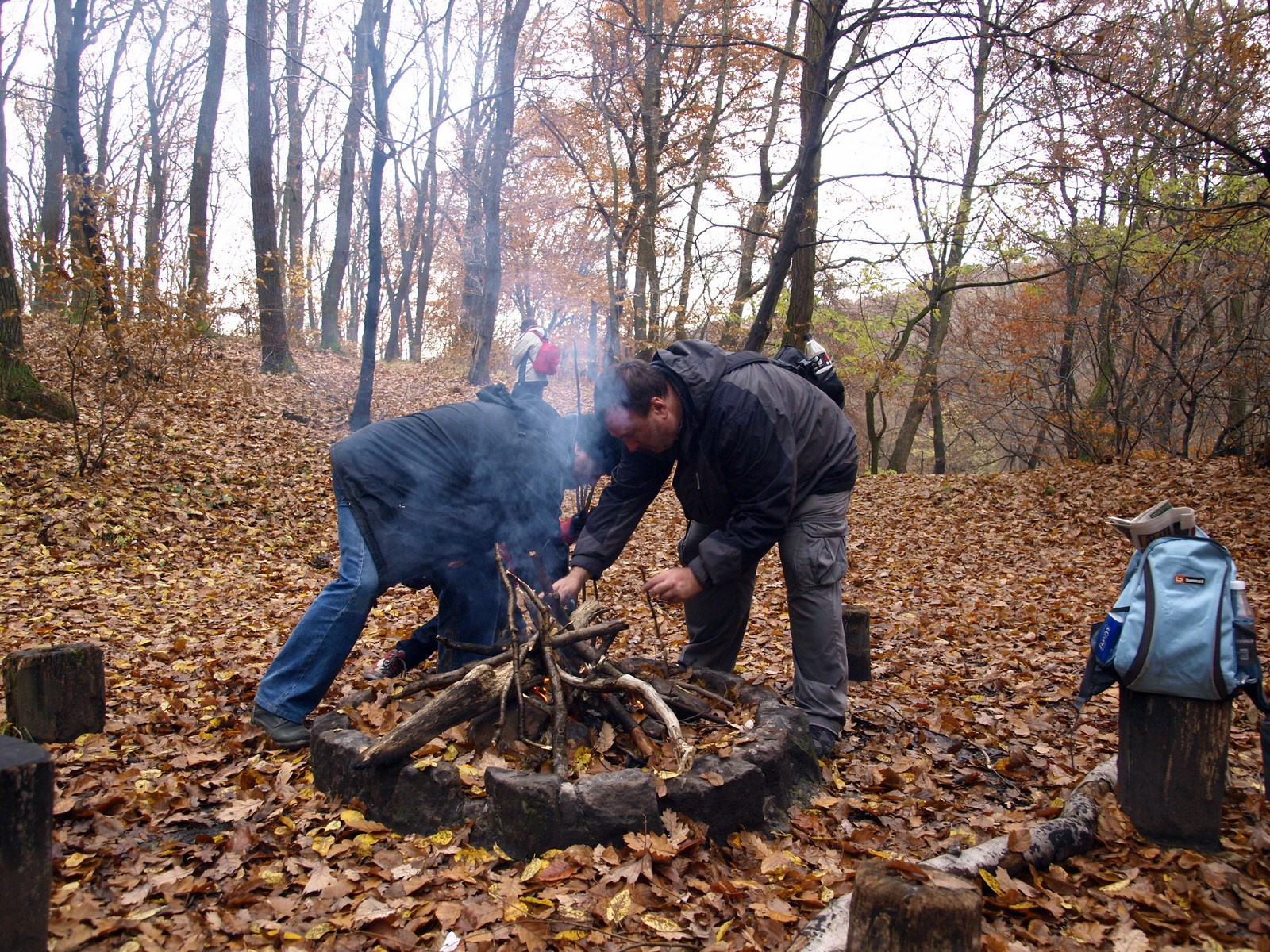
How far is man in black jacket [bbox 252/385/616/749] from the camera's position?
349cm

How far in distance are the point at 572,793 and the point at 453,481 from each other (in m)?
1.70

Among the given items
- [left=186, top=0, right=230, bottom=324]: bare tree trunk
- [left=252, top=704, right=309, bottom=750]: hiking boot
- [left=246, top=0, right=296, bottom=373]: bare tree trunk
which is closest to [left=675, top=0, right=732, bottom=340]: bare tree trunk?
[left=246, top=0, right=296, bottom=373]: bare tree trunk

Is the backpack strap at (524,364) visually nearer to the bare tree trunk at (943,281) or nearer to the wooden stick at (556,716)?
the wooden stick at (556,716)

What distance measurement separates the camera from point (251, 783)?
329 centimetres

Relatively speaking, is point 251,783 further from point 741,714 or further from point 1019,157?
point 1019,157

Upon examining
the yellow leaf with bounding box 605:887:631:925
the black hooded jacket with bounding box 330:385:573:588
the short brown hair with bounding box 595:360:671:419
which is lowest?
the yellow leaf with bounding box 605:887:631:925

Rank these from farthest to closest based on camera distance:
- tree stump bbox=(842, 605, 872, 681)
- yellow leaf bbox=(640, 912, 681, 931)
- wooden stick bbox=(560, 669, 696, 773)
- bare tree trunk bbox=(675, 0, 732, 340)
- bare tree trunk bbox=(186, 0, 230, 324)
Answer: bare tree trunk bbox=(675, 0, 732, 340), bare tree trunk bbox=(186, 0, 230, 324), tree stump bbox=(842, 605, 872, 681), wooden stick bbox=(560, 669, 696, 773), yellow leaf bbox=(640, 912, 681, 931)

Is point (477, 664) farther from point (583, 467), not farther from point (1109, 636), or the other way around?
point (1109, 636)

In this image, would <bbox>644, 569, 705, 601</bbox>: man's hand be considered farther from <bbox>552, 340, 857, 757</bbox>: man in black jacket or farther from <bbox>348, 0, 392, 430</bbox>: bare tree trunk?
<bbox>348, 0, 392, 430</bbox>: bare tree trunk

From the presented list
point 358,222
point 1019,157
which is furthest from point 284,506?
point 358,222

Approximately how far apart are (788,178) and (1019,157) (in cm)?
388

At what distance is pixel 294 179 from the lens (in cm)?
2198

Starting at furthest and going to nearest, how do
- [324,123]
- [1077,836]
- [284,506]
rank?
1. [324,123]
2. [284,506]
3. [1077,836]

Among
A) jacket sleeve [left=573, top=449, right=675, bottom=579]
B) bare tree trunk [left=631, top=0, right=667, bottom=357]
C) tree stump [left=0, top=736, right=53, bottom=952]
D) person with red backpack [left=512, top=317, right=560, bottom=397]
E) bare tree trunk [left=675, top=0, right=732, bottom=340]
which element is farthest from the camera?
bare tree trunk [left=675, top=0, right=732, bottom=340]
